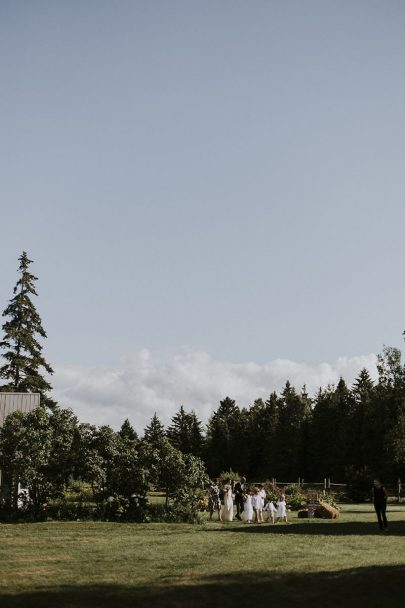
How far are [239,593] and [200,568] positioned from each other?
269 cm

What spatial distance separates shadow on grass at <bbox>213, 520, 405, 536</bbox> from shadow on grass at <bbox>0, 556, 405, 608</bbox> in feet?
30.3

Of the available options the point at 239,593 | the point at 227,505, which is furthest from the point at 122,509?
the point at 239,593

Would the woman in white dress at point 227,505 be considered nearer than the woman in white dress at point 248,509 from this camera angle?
Yes

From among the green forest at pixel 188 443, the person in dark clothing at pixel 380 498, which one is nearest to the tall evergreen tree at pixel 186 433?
the green forest at pixel 188 443

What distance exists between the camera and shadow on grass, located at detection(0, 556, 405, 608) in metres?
11.4

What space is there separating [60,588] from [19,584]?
95 cm

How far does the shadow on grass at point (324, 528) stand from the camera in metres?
22.7

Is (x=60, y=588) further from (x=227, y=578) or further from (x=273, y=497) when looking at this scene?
(x=273, y=497)

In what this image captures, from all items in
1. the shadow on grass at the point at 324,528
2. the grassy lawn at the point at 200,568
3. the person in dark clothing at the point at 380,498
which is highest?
the person in dark clothing at the point at 380,498

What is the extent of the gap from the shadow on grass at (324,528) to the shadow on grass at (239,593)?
30.3 feet

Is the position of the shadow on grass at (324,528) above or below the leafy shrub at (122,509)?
below

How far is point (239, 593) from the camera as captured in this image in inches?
479

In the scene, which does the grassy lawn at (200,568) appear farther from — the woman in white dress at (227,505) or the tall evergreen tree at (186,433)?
the tall evergreen tree at (186,433)

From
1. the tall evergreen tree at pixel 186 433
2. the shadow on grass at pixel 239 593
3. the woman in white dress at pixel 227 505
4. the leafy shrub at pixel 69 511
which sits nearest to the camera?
the shadow on grass at pixel 239 593
